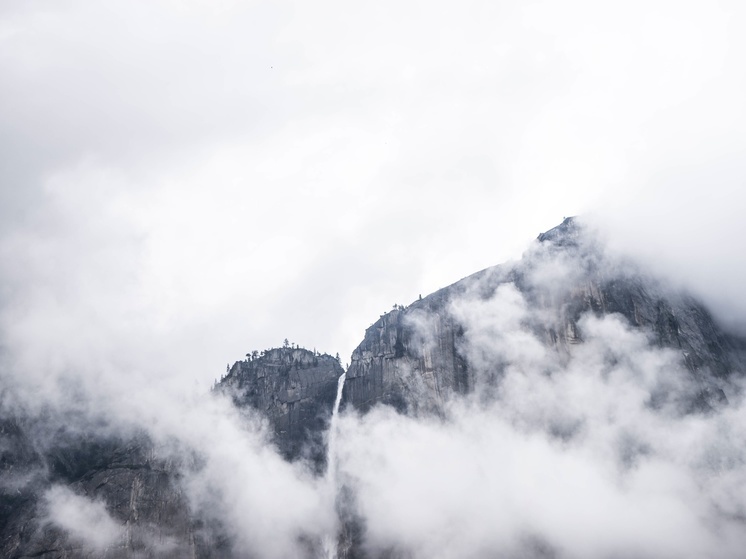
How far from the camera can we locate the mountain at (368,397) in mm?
156875

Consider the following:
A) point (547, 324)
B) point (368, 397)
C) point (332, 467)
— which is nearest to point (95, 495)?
point (332, 467)

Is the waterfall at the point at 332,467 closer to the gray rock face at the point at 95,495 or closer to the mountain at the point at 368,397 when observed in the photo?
the mountain at the point at 368,397

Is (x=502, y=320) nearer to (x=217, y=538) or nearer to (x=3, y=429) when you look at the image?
(x=217, y=538)

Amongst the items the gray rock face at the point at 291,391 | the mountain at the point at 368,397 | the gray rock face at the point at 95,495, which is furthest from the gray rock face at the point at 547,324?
the gray rock face at the point at 95,495

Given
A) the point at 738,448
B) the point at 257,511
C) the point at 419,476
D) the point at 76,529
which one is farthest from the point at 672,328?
the point at 76,529

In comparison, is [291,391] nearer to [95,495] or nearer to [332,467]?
[332,467]

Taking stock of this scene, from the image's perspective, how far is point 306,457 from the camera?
578 ft

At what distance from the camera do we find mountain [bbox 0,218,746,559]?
515ft

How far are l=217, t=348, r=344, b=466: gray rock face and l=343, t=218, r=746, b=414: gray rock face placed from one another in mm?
8158

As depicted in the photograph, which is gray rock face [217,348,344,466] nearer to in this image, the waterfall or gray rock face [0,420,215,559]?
the waterfall

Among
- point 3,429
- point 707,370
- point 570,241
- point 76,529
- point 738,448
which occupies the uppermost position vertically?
point 3,429

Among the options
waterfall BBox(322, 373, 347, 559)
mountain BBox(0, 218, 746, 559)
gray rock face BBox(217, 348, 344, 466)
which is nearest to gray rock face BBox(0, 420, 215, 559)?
mountain BBox(0, 218, 746, 559)

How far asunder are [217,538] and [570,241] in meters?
100

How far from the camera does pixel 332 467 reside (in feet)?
565
